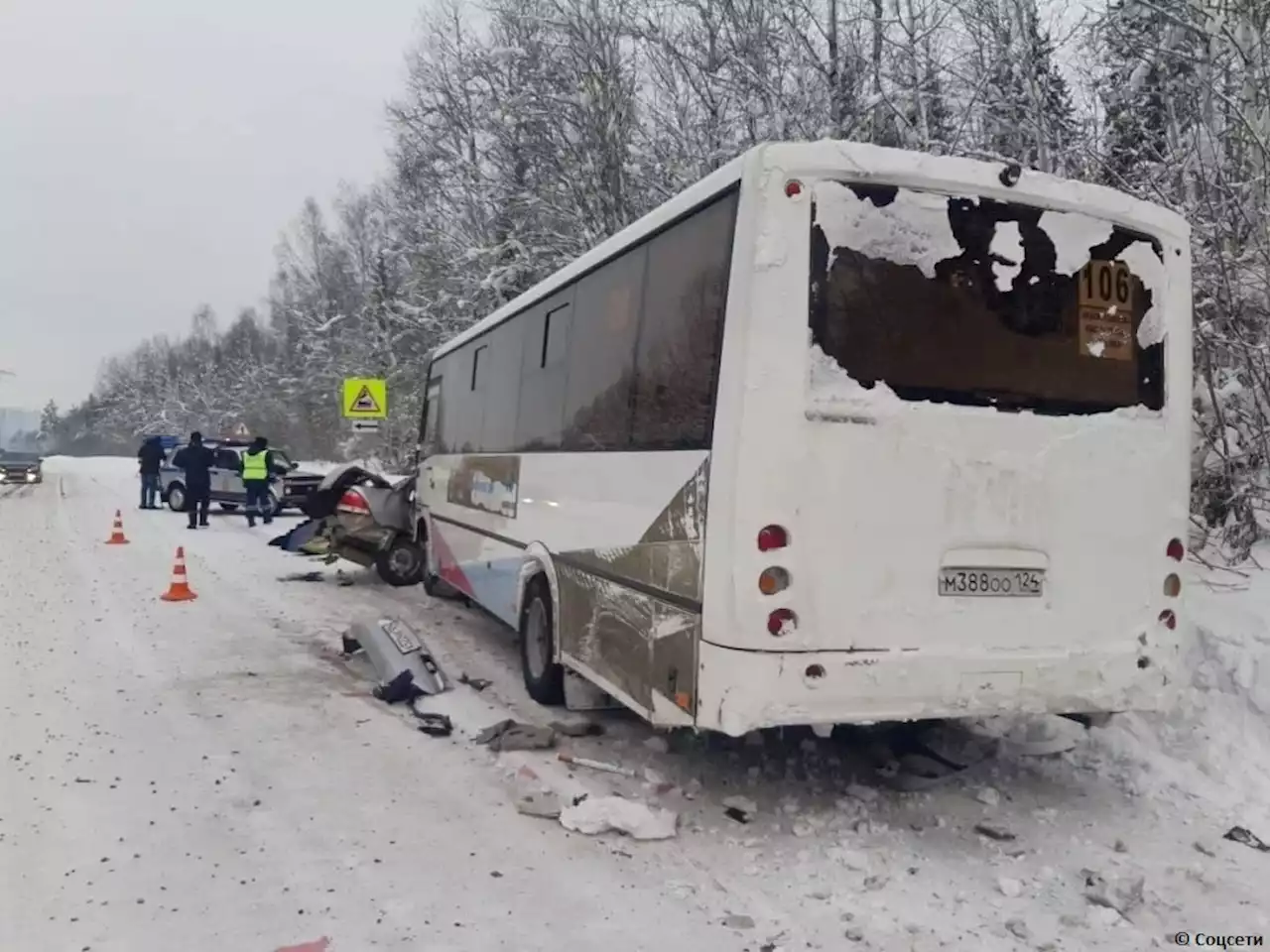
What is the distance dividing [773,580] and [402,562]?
976 cm

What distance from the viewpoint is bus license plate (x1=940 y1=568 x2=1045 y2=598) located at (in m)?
4.81

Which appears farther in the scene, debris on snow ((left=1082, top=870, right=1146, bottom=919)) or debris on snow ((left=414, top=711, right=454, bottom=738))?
debris on snow ((left=414, top=711, right=454, bottom=738))

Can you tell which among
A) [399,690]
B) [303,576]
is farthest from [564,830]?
[303,576]

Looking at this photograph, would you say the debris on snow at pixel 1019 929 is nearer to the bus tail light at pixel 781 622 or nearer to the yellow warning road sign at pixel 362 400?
the bus tail light at pixel 781 622

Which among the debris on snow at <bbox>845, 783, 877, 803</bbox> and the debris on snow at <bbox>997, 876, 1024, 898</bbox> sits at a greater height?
the debris on snow at <bbox>845, 783, 877, 803</bbox>

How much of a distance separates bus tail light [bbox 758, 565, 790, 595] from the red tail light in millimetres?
10001

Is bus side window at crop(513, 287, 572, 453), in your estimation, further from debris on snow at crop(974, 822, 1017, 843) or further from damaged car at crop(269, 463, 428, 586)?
damaged car at crop(269, 463, 428, 586)

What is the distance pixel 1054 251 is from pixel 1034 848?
2832 millimetres

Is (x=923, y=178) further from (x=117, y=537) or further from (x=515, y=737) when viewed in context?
(x=117, y=537)

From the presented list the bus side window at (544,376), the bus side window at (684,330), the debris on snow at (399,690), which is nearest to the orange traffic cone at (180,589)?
the debris on snow at (399,690)

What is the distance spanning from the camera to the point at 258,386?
229 feet

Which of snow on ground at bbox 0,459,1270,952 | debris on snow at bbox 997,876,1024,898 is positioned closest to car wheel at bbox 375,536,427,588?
snow on ground at bbox 0,459,1270,952

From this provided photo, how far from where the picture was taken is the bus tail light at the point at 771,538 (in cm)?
451

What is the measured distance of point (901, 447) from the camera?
4.71 m
